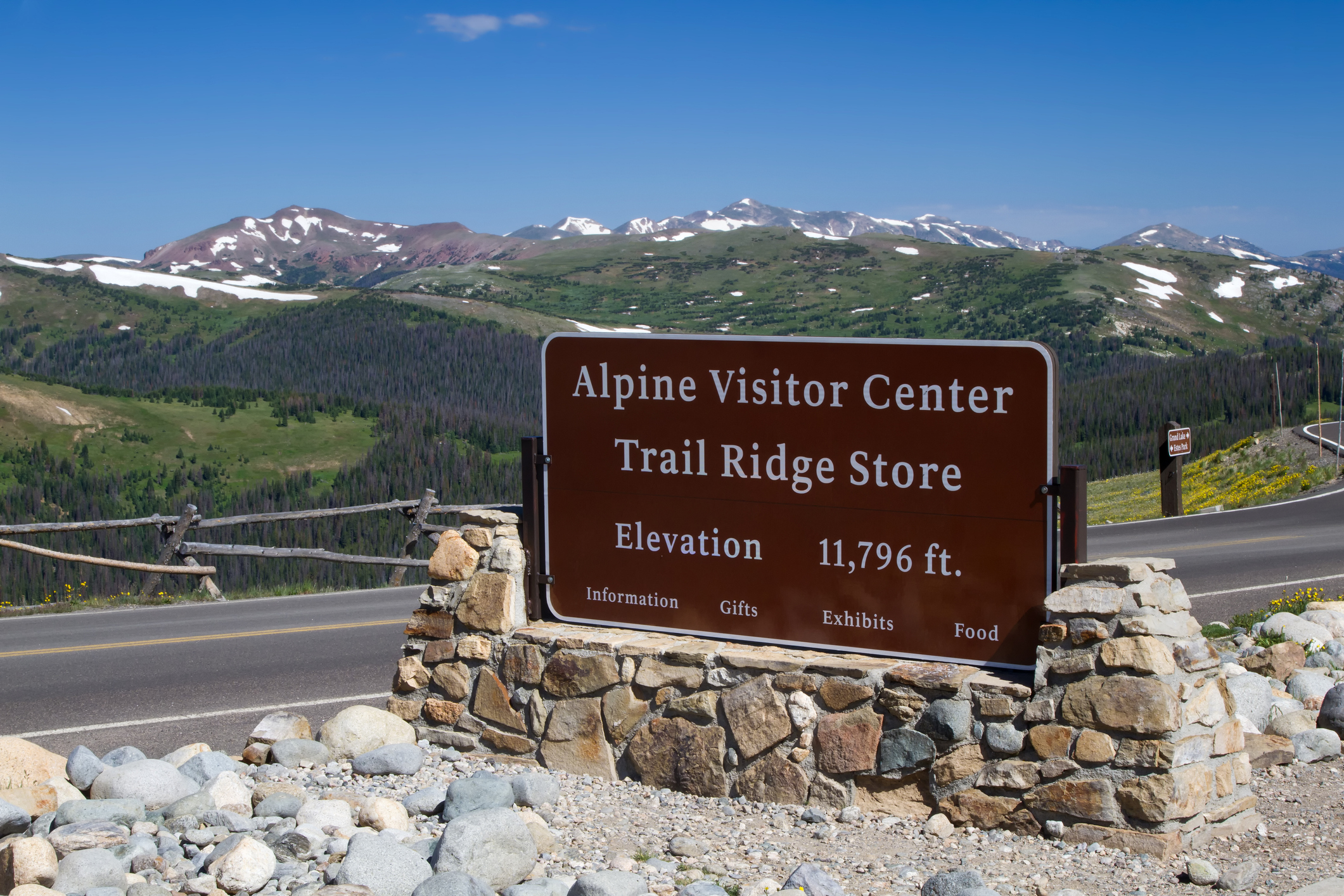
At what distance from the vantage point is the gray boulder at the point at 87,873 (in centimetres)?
403

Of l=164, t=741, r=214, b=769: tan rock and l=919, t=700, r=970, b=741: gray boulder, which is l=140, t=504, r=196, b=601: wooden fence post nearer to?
l=164, t=741, r=214, b=769: tan rock

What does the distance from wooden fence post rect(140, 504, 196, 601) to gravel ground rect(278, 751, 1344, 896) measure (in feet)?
33.5

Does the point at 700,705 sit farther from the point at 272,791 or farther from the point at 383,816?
the point at 272,791

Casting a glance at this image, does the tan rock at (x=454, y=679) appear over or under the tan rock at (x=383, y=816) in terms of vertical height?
over

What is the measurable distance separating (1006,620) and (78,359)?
372 ft

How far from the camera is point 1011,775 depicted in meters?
4.46

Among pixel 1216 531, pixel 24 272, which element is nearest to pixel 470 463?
pixel 1216 531

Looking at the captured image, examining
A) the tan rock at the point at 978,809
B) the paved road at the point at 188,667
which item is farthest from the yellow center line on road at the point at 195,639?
the tan rock at the point at 978,809

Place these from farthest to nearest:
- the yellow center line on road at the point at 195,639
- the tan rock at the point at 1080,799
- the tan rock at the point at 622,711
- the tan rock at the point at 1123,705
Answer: the yellow center line on road at the point at 195,639
the tan rock at the point at 622,711
the tan rock at the point at 1080,799
the tan rock at the point at 1123,705

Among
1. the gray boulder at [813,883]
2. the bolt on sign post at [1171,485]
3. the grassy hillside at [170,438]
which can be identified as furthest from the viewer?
the grassy hillside at [170,438]

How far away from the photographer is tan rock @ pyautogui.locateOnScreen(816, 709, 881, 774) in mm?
4754

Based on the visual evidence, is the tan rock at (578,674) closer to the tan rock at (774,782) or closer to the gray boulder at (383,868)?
the tan rock at (774,782)

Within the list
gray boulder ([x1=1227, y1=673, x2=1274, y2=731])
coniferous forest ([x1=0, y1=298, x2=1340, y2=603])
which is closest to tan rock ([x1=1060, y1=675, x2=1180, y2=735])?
gray boulder ([x1=1227, y1=673, x2=1274, y2=731])

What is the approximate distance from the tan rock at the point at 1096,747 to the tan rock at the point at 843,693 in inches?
35.2
